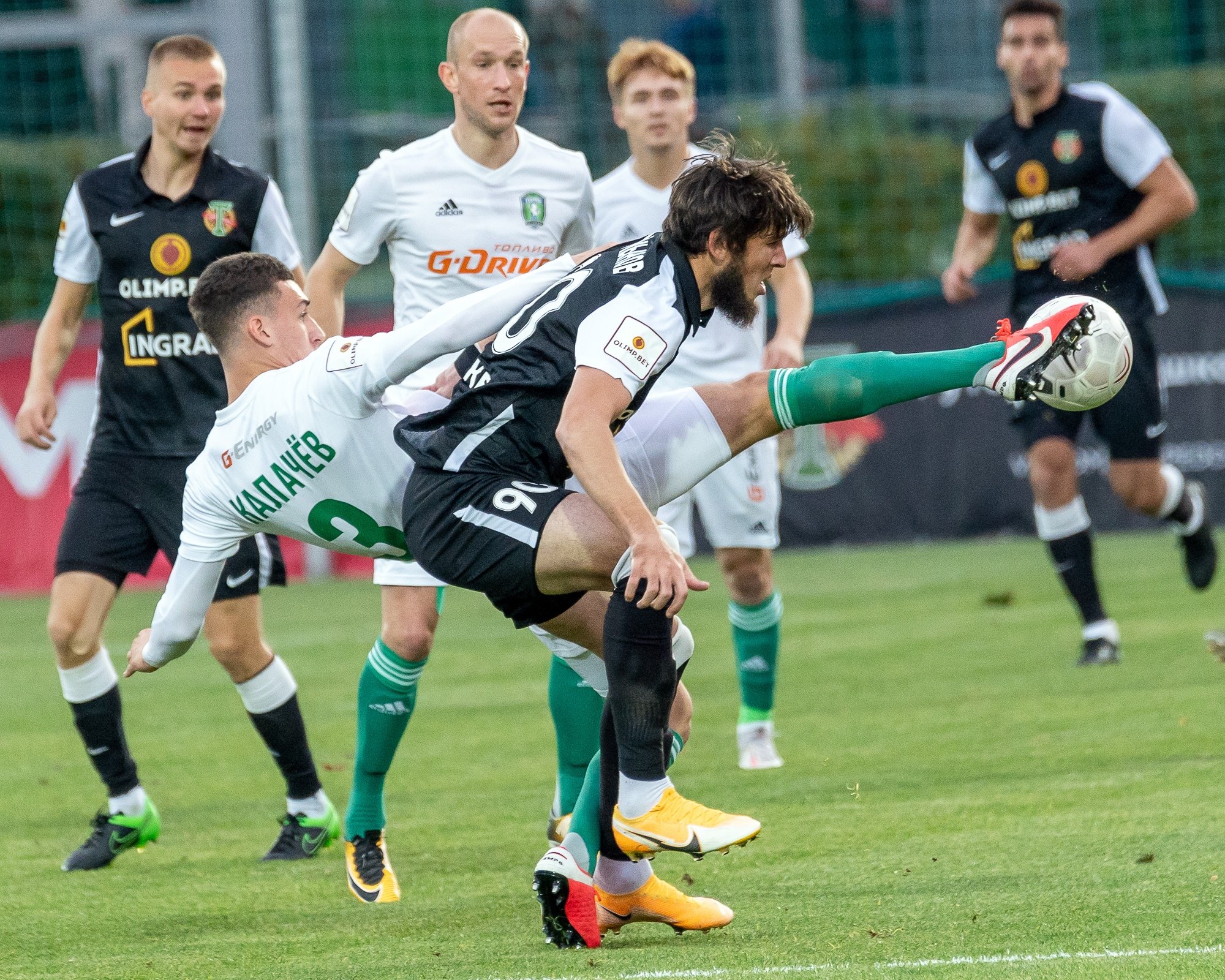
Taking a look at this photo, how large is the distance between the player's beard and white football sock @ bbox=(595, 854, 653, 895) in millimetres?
1200

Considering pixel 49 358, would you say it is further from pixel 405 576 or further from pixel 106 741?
pixel 405 576

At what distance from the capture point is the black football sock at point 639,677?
3.69 metres

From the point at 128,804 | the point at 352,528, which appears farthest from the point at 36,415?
the point at 352,528

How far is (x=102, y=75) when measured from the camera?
14.0 m

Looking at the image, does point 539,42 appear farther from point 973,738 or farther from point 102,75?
point 973,738

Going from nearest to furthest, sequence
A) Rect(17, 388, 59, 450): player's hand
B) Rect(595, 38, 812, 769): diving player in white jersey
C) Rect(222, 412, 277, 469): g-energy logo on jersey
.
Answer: Rect(222, 412, 277, 469): g-energy logo on jersey → Rect(17, 388, 59, 450): player's hand → Rect(595, 38, 812, 769): diving player in white jersey

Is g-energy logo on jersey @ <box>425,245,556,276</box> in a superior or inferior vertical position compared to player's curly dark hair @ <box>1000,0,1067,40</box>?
inferior

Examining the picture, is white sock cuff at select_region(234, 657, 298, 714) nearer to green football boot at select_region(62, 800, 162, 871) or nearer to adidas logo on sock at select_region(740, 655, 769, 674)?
green football boot at select_region(62, 800, 162, 871)

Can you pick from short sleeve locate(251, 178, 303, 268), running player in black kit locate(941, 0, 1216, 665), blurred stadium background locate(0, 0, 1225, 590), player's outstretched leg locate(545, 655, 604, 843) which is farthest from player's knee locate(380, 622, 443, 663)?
blurred stadium background locate(0, 0, 1225, 590)

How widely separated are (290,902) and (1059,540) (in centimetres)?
411

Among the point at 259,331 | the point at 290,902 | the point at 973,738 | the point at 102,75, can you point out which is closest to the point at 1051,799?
the point at 973,738

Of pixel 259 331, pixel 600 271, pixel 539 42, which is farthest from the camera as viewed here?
pixel 539 42

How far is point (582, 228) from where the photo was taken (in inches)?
216

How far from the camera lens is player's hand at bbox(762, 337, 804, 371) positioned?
567cm
